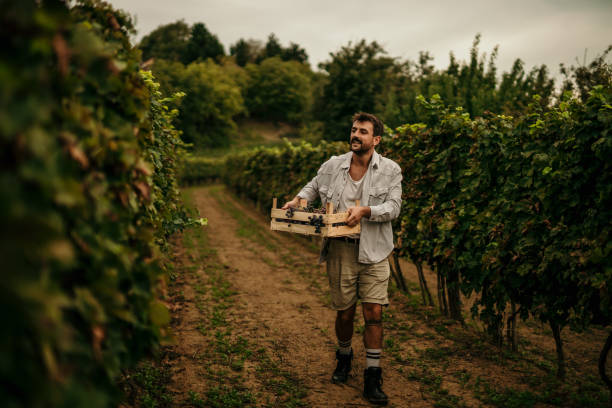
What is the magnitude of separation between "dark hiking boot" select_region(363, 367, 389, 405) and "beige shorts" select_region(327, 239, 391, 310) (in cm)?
62

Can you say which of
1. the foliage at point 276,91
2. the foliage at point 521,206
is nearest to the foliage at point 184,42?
the foliage at point 276,91

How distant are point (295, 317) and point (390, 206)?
301cm

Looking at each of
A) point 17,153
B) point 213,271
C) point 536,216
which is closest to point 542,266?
point 536,216

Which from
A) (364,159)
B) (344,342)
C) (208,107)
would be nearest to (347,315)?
(344,342)

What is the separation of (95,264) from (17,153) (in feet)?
1.89

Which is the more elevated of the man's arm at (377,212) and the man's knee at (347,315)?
the man's arm at (377,212)

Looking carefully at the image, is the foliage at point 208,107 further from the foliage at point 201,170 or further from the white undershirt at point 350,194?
the white undershirt at point 350,194

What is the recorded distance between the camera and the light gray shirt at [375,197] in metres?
3.77

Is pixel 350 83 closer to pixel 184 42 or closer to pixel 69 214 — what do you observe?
pixel 69 214

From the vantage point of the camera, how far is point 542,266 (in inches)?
147

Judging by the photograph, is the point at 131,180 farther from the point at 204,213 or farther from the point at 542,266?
the point at 204,213

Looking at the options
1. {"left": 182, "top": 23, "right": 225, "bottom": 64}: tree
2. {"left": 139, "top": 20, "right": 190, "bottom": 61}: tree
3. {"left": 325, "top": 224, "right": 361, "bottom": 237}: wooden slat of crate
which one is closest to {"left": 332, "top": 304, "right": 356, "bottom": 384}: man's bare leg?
{"left": 325, "top": 224, "right": 361, "bottom": 237}: wooden slat of crate

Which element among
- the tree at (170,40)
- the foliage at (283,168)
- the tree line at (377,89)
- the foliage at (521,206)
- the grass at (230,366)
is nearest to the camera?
the foliage at (521,206)

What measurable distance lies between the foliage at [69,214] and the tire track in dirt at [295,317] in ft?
8.30
